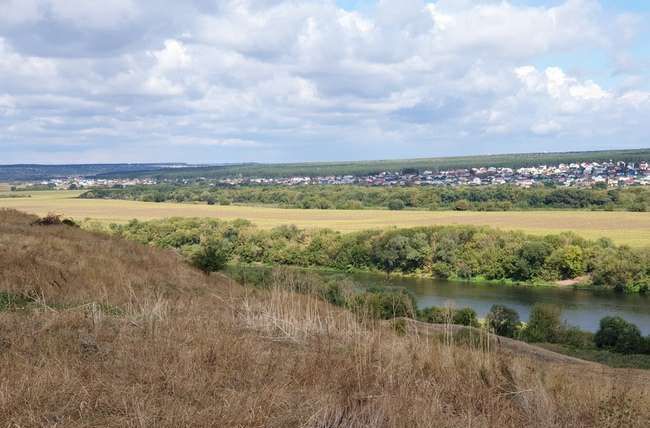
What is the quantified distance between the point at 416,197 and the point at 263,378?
385 ft

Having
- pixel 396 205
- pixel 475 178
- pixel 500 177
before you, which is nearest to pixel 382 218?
pixel 396 205

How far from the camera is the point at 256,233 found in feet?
240

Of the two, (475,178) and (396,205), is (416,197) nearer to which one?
(396,205)

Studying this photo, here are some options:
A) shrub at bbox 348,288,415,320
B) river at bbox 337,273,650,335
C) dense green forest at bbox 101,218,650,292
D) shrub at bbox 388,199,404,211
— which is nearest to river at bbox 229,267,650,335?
river at bbox 337,273,650,335

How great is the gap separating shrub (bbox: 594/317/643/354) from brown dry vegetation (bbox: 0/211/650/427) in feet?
80.1

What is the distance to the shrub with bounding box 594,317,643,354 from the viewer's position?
90.5ft

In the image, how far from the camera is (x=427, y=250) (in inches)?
2603

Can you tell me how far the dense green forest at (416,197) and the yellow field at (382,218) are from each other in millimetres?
15724

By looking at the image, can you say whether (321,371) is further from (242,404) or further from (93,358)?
(93,358)

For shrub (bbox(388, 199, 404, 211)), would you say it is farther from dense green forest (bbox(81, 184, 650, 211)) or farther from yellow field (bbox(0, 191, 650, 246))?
yellow field (bbox(0, 191, 650, 246))

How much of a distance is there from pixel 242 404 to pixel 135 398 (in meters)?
0.67

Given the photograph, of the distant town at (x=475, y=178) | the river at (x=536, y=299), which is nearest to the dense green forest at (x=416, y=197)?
the distant town at (x=475, y=178)

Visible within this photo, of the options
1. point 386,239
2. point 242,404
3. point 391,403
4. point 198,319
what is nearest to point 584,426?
point 391,403

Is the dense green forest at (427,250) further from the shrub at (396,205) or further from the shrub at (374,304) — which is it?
the shrub at (374,304)
